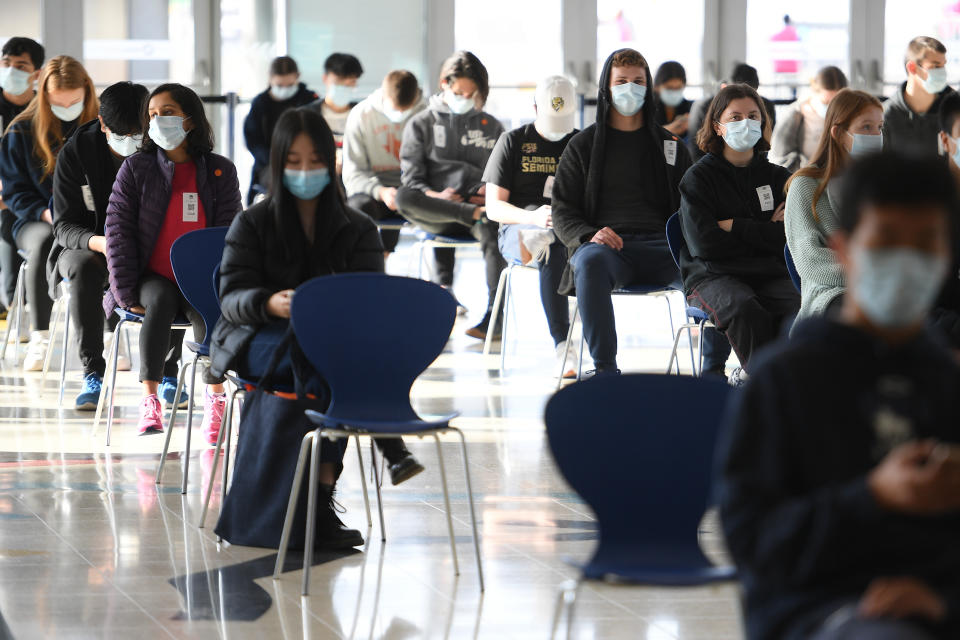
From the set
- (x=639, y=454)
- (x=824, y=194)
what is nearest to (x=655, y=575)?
(x=639, y=454)

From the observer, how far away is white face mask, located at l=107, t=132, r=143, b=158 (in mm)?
6117

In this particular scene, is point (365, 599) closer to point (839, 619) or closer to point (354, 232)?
point (354, 232)

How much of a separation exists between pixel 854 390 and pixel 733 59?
1142 cm

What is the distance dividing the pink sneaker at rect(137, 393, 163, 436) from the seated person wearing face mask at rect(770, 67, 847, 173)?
5.13 metres

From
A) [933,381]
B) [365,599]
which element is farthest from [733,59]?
[933,381]

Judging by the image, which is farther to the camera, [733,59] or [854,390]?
[733,59]

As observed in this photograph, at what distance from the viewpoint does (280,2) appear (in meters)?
12.3

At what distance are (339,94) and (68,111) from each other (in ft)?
12.1

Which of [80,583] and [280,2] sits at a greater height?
Answer: [280,2]

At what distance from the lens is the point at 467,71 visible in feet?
27.8

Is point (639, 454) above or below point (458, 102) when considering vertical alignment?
below

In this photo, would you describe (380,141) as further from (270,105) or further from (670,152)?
(670,152)

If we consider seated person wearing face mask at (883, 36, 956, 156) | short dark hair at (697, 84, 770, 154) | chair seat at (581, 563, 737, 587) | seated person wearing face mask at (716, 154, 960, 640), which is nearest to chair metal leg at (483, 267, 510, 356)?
short dark hair at (697, 84, 770, 154)

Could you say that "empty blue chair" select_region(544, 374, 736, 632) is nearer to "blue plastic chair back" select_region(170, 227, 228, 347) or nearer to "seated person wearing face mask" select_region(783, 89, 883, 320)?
"seated person wearing face mask" select_region(783, 89, 883, 320)
